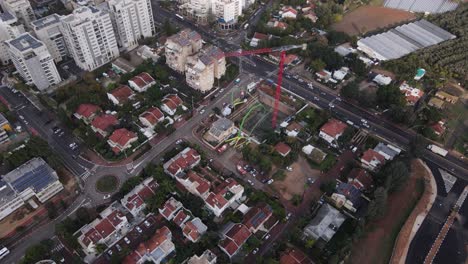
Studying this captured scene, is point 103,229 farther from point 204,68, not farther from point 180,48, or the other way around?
point 180,48

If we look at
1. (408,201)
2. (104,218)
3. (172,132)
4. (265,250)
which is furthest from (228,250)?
(408,201)

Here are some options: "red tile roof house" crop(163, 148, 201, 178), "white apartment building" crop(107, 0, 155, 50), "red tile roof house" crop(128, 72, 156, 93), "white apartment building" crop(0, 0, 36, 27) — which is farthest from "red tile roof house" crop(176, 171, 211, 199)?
"white apartment building" crop(0, 0, 36, 27)

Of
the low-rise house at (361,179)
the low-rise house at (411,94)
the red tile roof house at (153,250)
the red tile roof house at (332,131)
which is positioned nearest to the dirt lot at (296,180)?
the low-rise house at (361,179)

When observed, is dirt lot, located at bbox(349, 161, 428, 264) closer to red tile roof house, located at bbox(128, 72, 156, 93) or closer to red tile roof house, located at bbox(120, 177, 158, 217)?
red tile roof house, located at bbox(120, 177, 158, 217)

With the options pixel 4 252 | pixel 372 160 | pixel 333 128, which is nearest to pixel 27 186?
pixel 4 252

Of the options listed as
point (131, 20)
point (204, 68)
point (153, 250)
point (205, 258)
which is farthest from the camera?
point (131, 20)

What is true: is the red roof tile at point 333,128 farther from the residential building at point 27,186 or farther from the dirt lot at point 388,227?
the residential building at point 27,186
